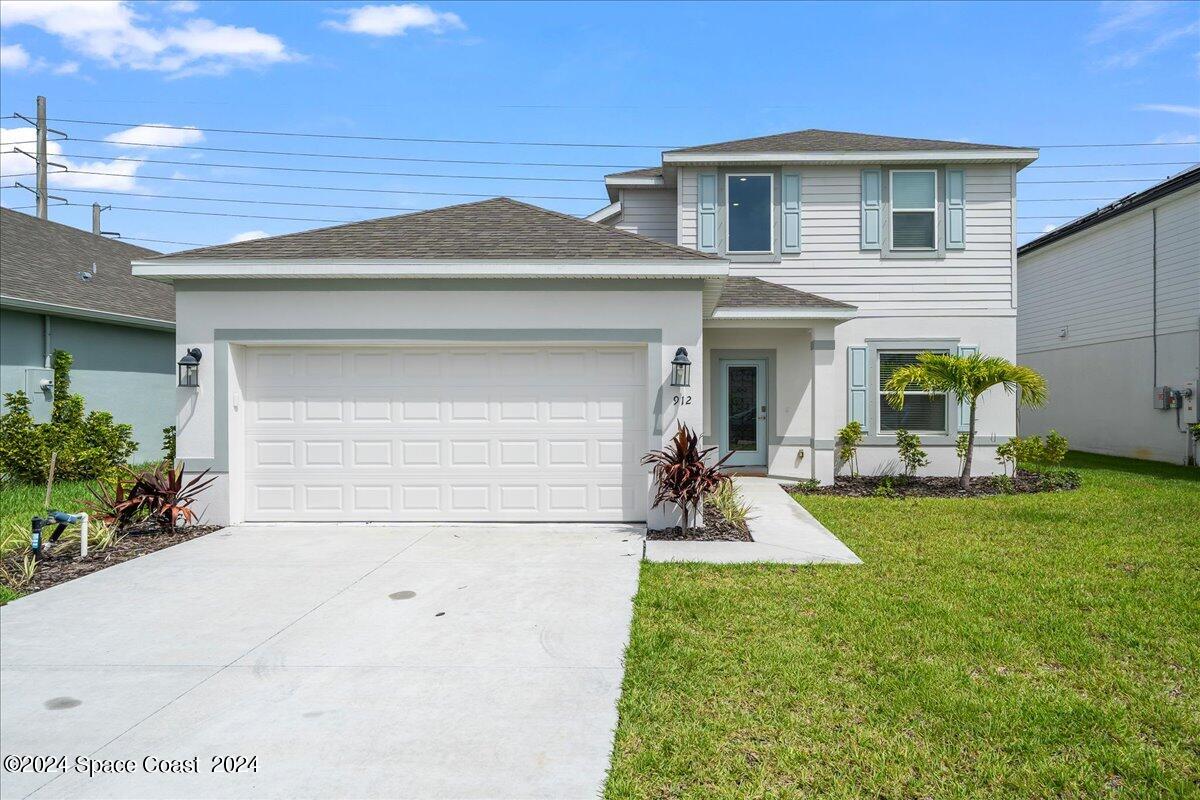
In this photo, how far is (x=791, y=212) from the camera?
13.0 metres

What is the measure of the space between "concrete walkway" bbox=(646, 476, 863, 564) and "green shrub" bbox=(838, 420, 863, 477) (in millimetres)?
3418

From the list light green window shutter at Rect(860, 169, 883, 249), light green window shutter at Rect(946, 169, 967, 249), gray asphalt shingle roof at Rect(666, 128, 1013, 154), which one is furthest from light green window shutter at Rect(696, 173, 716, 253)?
light green window shutter at Rect(946, 169, 967, 249)

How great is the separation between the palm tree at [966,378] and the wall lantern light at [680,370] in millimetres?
5274

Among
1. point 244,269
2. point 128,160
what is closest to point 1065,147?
point 244,269

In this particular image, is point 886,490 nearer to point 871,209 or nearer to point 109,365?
point 871,209

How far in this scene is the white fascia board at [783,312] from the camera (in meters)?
11.5

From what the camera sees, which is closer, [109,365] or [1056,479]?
[1056,479]

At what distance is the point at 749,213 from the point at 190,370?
987cm

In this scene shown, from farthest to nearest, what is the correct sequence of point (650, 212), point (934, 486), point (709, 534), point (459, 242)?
1. point (650, 212)
2. point (934, 486)
3. point (459, 242)
4. point (709, 534)

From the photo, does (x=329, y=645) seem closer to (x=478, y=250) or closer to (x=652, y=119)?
(x=478, y=250)

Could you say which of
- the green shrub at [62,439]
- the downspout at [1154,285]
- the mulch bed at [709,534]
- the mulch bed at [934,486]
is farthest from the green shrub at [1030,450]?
the green shrub at [62,439]

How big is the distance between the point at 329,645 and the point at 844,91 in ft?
54.6

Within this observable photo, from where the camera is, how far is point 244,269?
8.38 metres

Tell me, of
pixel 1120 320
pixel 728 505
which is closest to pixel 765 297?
pixel 728 505
